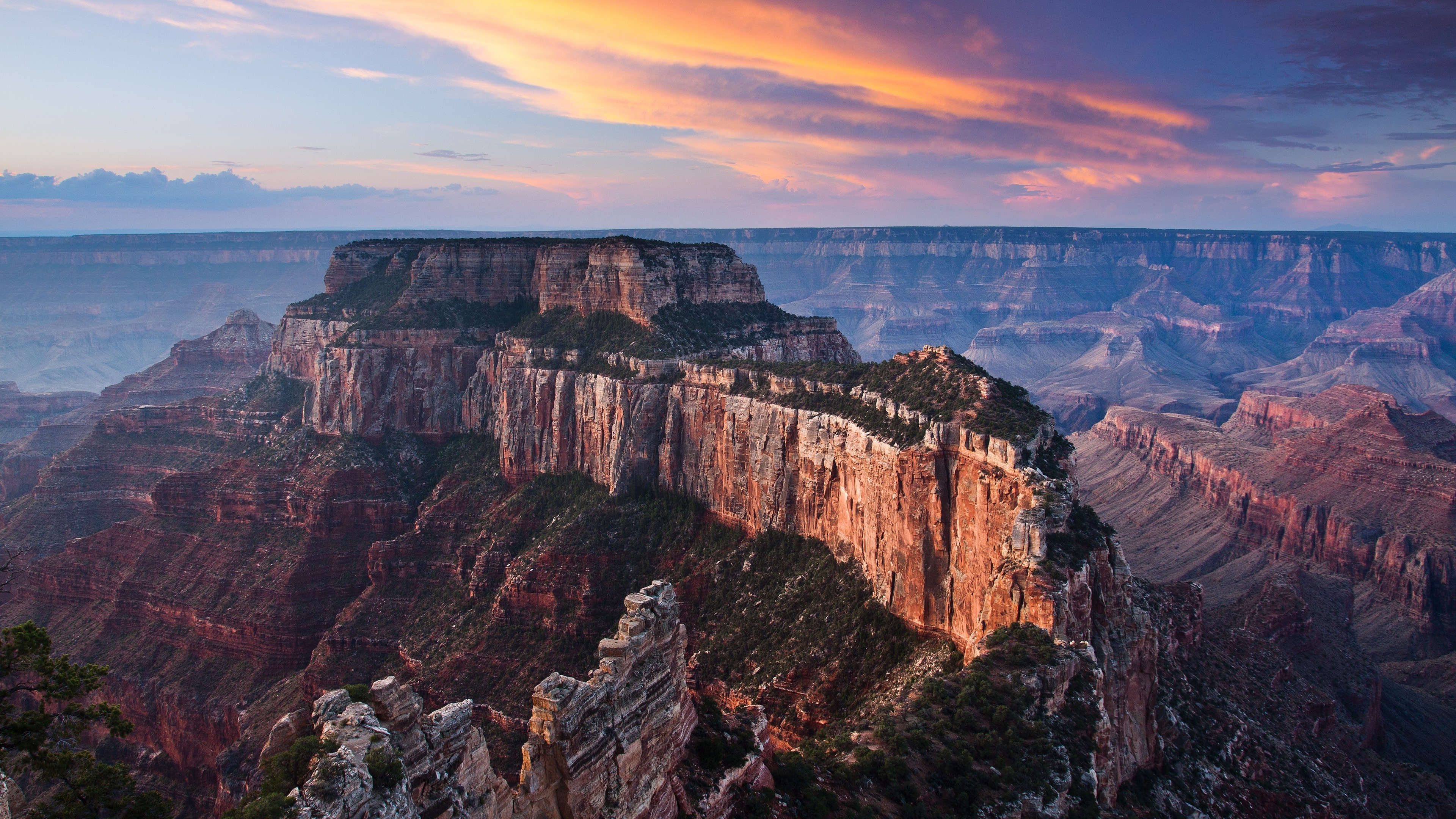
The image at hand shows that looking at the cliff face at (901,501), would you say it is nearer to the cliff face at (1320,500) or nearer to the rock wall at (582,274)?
the rock wall at (582,274)

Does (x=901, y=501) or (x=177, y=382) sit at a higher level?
(x=901, y=501)

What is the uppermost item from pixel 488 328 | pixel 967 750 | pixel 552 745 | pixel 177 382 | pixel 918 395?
pixel 918 395

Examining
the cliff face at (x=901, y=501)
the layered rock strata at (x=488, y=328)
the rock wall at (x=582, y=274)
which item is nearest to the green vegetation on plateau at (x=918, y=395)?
the cliff face at (x=901, y=501)

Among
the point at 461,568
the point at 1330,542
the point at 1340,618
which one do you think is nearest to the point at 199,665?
the point at 461,568

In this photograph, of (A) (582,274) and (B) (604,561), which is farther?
(A) (582,274)

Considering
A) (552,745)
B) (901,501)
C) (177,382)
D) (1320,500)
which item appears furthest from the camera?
(177,382)

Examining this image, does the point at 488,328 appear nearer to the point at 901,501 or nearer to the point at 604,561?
the point at 604,561

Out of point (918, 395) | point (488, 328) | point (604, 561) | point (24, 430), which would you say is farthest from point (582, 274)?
point (24, 430)
